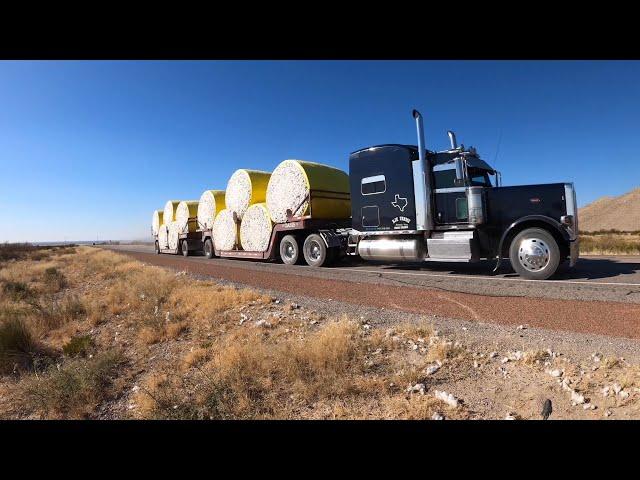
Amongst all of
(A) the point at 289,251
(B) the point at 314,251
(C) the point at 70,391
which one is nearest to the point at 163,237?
(A) the point at 289,251

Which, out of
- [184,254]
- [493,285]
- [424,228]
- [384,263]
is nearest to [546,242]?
[493,285]

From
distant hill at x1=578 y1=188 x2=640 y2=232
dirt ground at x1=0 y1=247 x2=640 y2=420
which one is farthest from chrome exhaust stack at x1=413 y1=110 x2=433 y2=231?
distant hill at x1=578 y1=188 x2=640 y2=232

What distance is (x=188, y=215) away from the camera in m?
25.6

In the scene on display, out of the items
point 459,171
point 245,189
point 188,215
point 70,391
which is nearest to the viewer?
point 70,391

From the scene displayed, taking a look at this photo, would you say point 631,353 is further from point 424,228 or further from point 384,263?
point 384,263

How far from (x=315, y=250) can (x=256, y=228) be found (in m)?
4.24

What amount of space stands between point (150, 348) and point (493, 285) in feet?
24.8

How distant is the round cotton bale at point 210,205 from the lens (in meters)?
21.4

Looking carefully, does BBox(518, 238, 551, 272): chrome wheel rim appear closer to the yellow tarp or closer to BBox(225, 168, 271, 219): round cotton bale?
the yellow tarp

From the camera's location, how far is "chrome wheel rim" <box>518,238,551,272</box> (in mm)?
8172

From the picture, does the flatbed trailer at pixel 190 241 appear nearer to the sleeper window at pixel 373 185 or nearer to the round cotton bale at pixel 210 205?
the round cotton bale at pixel 210 205

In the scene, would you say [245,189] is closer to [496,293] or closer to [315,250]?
→ [315,250]

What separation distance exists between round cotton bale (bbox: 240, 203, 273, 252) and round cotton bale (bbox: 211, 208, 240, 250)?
100 centimetres

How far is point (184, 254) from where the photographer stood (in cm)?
2612
